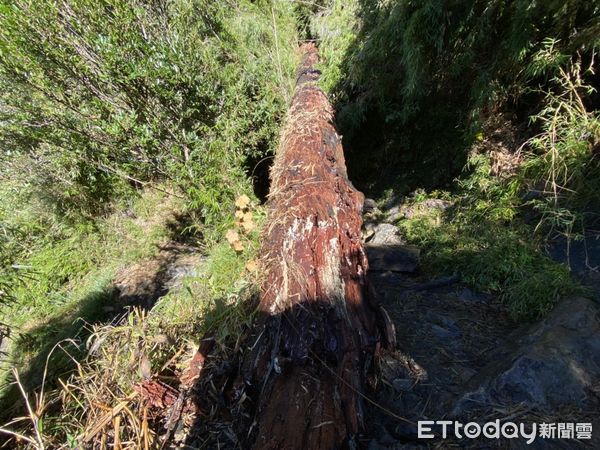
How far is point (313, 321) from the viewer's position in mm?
1441

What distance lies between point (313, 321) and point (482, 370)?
87cm

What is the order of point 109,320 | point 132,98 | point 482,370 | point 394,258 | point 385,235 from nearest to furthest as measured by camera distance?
point 482,370 < point 394,258 < point 385,235 < point 132,98 < point 109,320

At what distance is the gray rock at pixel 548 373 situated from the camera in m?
1.33

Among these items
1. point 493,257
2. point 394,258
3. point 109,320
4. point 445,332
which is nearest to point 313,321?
point 445,332

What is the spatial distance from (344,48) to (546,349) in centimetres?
474

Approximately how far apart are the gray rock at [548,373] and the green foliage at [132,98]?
2866 millimetres

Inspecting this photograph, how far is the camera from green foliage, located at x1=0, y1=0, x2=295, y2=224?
296 centimetres

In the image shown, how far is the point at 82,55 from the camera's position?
3004 mm

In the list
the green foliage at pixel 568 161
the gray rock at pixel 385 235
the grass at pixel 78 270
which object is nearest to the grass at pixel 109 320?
the grass at pixel 78 270

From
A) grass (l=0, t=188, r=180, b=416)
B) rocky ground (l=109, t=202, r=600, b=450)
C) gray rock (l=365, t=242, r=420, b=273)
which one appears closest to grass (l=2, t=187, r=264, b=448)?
grass (l=0, t=188, r=180, b=416)

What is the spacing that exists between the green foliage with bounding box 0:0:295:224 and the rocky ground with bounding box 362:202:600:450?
8.12 feet

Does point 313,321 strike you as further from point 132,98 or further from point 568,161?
point 132,98

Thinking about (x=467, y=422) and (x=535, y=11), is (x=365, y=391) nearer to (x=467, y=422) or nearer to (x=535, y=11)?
(x=467, y=422)

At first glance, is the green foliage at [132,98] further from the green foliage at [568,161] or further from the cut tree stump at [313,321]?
the green foliage at [568,161]
